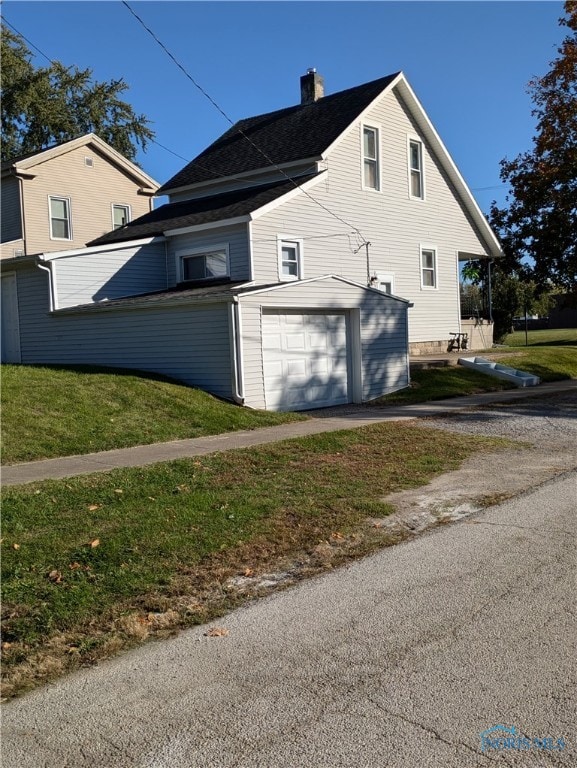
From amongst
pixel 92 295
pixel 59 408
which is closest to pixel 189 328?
pixel 59 408

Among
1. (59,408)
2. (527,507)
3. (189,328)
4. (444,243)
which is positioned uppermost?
(444,243)

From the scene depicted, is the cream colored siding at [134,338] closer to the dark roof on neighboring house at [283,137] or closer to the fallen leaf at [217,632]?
the dark roof on neighboring house at [283,137]

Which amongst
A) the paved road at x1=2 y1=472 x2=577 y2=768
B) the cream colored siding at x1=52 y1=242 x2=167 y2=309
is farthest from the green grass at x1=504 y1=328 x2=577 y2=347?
the paved road at x1=2 y1=472 x2=577 y2=768

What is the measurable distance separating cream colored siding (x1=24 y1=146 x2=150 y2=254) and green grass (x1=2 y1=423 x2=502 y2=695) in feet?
61.7

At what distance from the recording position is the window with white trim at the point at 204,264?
20047 mm

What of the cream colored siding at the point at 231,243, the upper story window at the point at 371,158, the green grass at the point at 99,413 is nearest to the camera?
the green grass at the point at 99,413

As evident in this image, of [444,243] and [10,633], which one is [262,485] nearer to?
[10,633]

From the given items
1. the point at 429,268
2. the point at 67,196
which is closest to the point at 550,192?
the point at 429,268

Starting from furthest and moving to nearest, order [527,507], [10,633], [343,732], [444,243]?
[444,243], [527,507], [10,633], [343,732]

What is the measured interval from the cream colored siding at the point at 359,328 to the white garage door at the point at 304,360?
10.8 inches

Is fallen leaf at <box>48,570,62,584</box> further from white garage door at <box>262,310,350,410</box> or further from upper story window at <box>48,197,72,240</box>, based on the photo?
upper story window at <box>48,197,72,240</box>

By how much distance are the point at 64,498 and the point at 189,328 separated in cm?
824

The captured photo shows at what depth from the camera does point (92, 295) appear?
66.5 feet

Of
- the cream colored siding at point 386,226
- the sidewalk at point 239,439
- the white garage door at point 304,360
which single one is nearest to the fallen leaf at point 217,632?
the sidewalk at point 239,439
